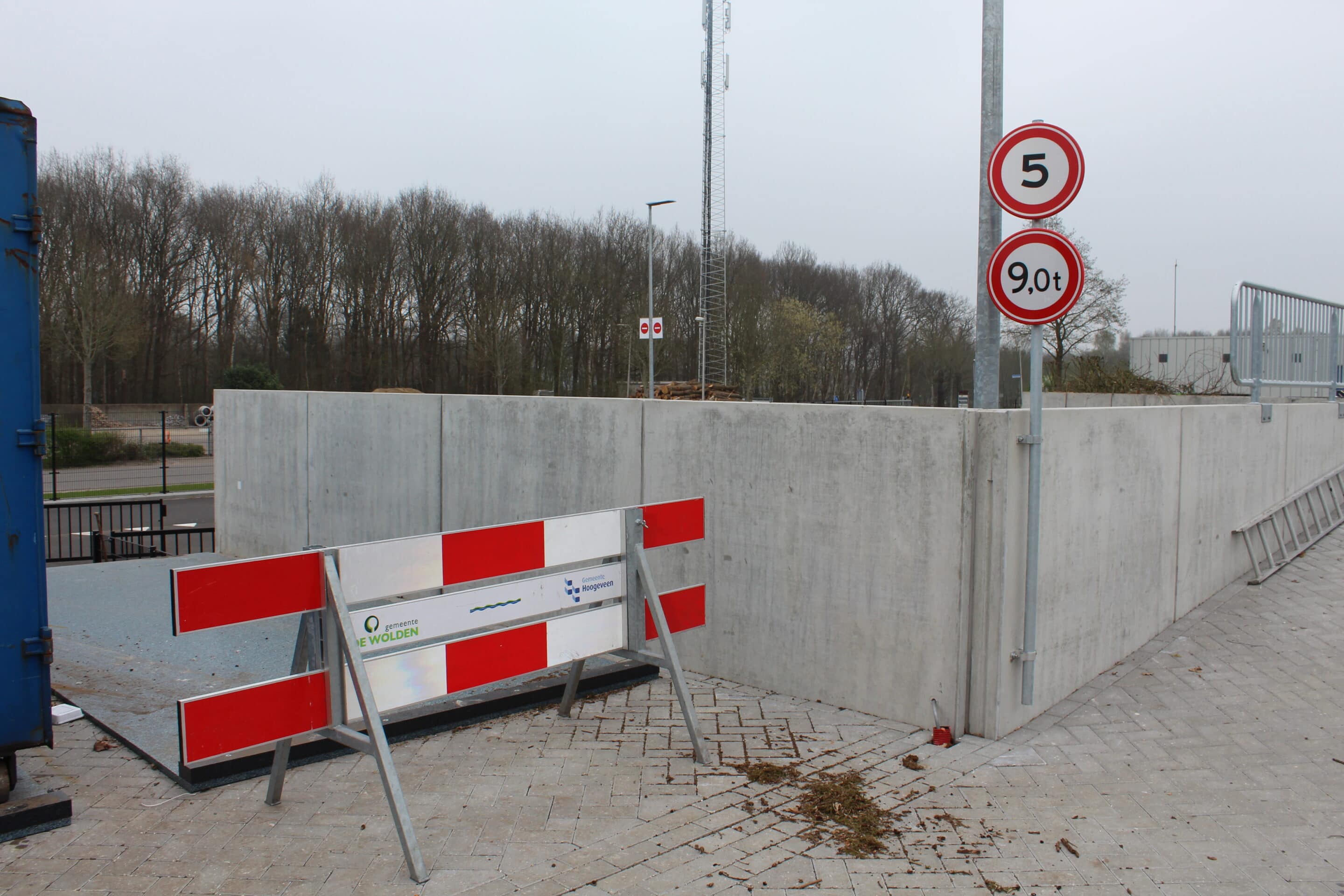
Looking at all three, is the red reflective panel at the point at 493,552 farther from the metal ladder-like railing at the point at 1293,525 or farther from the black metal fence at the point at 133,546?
the black metal fence at the point at 133,546

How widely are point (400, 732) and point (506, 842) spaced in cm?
152

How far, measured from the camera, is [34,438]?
4344 millimetres

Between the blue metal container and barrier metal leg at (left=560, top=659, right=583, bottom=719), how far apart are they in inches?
103

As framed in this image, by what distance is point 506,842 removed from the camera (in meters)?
4.12

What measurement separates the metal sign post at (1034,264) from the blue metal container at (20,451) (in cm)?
493

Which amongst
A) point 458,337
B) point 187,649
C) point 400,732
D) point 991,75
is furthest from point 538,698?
point 458,337

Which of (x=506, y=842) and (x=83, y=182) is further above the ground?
(x=83, y=182)

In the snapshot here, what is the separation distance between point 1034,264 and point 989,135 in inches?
60.5

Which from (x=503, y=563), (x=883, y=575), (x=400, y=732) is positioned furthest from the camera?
(x=883, y=575)

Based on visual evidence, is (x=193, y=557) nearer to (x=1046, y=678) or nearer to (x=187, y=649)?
Answer: (x=187, y=649)

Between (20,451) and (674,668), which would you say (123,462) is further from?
(674,668)

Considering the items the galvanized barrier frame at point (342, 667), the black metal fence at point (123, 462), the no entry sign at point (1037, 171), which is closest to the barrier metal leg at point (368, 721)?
the galvanized barrier frame at point (342, 667)

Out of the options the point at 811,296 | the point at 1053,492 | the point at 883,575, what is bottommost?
the point at 883,575

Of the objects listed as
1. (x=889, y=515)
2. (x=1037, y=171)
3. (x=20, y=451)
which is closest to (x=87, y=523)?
(x=20, y=451)
